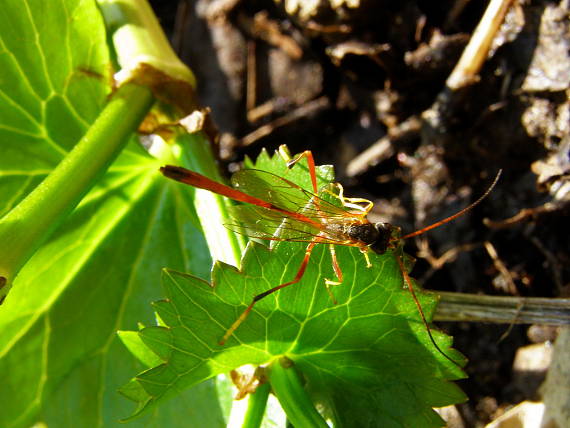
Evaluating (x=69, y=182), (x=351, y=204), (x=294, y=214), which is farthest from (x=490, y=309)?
(x=69, y=182)

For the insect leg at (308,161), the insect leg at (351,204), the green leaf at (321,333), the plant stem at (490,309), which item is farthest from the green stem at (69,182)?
the plant stem at (490,309)

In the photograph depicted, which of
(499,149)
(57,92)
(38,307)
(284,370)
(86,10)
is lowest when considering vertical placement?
(499,149)

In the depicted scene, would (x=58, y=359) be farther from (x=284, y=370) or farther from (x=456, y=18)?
(x=456, y=18)

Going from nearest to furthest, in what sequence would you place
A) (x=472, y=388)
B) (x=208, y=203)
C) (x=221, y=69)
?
(x=208, y=203) < (x=472, y=388) < (x=221, y=69)

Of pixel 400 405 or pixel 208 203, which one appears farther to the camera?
pixel 208 203

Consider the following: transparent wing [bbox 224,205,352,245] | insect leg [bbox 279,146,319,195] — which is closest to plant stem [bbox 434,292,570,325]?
transparent wing [bbox 224,205,352,245]

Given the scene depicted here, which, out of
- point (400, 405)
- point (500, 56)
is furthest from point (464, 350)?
point (500, 56)

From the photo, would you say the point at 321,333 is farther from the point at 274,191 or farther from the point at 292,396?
the point at 274,191

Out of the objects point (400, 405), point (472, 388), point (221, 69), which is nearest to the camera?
point (400, 405)
